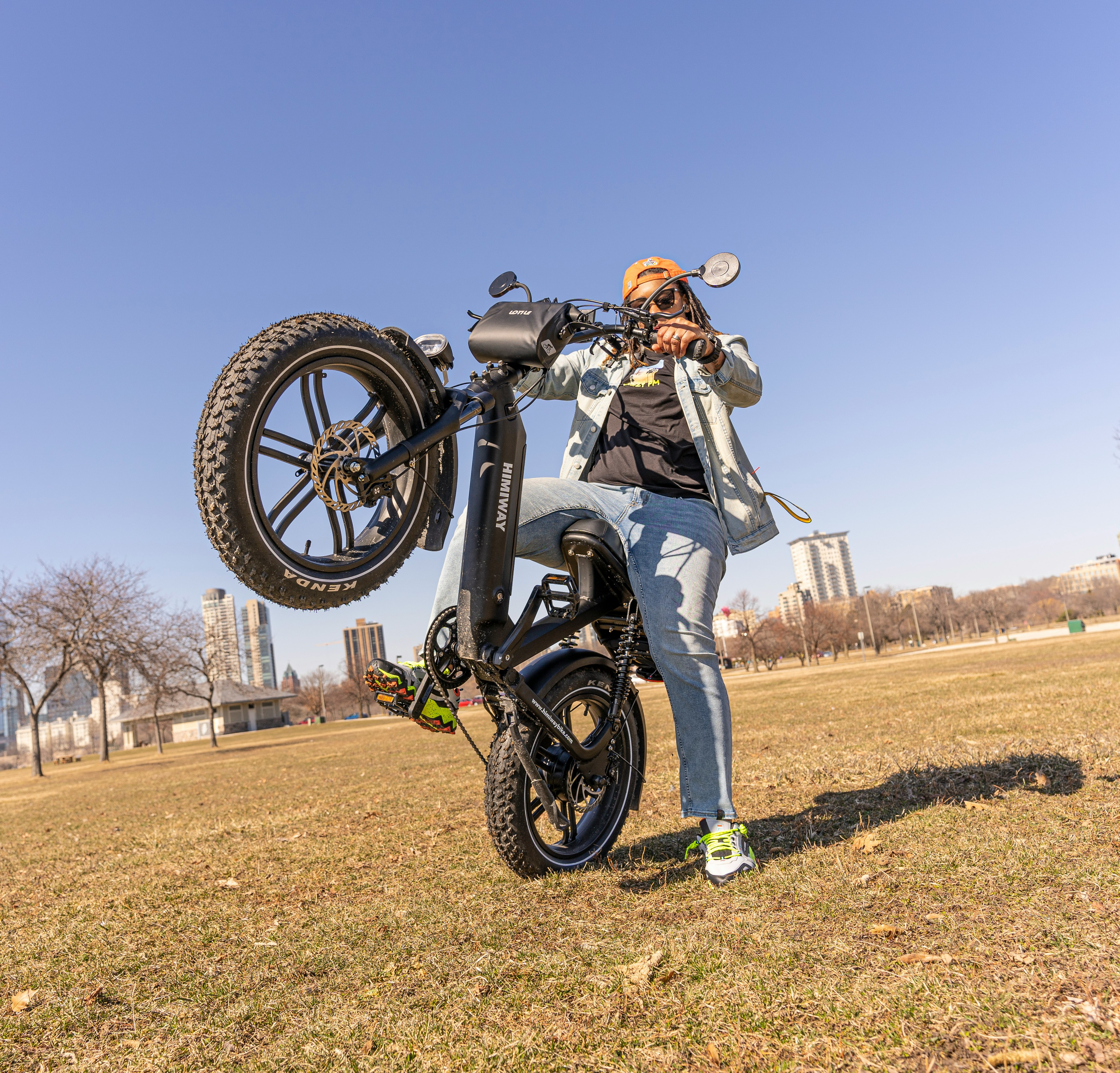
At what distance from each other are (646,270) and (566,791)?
2778mm

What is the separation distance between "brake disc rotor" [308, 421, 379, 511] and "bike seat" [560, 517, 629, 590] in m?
1.16

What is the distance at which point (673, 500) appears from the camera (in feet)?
12.9

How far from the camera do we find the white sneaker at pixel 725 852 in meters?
3.24

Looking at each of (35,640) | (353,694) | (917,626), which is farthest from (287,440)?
(917,626)

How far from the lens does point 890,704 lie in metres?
12.9

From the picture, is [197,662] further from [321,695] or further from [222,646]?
[321,695]

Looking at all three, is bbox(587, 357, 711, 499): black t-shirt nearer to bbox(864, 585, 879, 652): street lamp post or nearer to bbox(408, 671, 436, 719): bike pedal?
bbox(408, 671, 436, 719): bike pedal

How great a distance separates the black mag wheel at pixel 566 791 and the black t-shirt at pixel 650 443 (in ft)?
3.43

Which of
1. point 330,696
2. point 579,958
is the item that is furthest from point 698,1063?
point 330,696

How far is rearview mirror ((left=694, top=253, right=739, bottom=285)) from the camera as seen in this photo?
126 inches

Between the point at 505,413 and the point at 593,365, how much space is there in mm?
1012

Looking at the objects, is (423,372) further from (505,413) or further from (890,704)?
(890,704)

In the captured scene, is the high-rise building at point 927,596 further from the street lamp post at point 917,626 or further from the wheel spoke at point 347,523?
the wheel spoke at point 347,523

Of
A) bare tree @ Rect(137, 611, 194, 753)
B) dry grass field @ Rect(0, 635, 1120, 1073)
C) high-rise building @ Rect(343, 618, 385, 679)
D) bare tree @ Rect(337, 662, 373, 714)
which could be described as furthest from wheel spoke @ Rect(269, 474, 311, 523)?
high-rise building @ Rect(343, 618, 385, 679)
